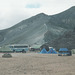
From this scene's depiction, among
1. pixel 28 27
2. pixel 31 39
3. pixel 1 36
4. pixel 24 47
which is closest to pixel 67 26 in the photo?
pixel 28 27

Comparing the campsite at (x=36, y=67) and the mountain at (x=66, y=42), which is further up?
the mountain at (x=66, y=42)

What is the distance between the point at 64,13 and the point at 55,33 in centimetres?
5516

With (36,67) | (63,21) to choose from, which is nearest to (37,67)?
(36,67)

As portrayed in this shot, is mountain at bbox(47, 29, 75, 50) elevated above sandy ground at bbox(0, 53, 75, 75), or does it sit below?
above

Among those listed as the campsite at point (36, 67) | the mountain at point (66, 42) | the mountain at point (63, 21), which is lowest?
the campsite at point (36, 67)

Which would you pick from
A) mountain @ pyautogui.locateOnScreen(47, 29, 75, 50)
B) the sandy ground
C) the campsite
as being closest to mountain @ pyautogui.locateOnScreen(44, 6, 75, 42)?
mountain @ pyautogui.locateOnScreen(47, 29, 75, 50)

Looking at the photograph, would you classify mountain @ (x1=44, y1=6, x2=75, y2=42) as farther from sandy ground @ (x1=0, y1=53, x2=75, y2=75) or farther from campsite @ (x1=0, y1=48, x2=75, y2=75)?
sandy ground @ (x1=0, y1=53, x2=75, y2=75)

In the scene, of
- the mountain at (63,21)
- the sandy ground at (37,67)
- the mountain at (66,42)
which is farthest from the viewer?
the mountain at (63,21)

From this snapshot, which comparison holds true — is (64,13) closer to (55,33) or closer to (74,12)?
(74,12)

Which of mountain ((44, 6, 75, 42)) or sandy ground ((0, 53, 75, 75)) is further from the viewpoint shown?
mountain ((44, 6, 75, 42))

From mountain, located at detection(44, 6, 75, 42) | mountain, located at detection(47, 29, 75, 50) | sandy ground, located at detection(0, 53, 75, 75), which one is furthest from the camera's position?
mountain, located at detection(44, 6, 75, 42)

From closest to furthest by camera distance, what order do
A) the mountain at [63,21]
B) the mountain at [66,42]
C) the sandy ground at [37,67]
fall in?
the sandy ground at [37,67], the mountain at [66,42], the mountain at [63,21]

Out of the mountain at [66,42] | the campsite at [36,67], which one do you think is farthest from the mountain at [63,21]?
the campsite at [36,67]

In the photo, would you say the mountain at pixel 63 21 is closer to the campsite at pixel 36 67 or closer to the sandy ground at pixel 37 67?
the campsite at pixel 36 67
